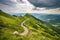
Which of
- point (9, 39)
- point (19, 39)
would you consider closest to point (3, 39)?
point (9, 39)

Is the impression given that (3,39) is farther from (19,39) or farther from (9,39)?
(19,39)

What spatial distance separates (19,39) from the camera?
3435 inches

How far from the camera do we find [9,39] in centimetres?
8888

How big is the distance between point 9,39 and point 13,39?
323 cm

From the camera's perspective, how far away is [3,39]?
86.9 meters

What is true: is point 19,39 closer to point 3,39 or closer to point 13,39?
point 13,39

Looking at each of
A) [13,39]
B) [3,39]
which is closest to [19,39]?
[13,39]

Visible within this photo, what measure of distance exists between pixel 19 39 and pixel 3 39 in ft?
36.5

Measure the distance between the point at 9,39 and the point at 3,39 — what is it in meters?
4.33

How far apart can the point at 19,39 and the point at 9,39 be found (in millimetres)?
7436
